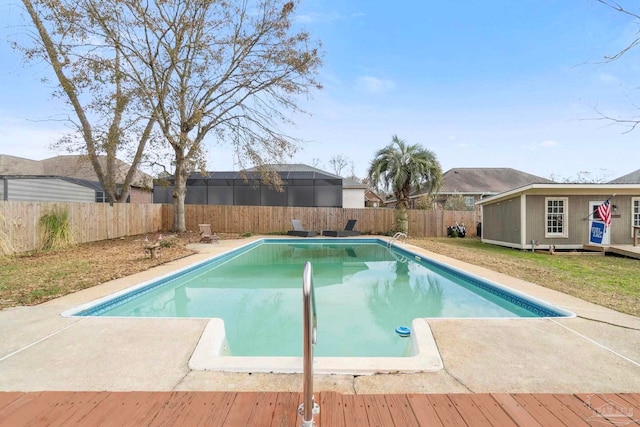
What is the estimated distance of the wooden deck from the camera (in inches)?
73.7

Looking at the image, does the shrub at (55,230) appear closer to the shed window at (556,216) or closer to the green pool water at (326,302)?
the green pool water at (326,302)

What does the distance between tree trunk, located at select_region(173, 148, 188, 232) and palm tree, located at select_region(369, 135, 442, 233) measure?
9.01m

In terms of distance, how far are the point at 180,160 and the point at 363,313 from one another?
11.7 metres

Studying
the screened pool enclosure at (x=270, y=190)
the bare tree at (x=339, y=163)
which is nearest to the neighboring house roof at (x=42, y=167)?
the screened pool enclosure at (x=270, y=190)

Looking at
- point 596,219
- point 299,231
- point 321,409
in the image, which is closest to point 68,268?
point 321,409

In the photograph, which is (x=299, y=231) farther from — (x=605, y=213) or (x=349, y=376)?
(x=349, y=376)

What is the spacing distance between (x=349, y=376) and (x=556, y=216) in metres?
12.3

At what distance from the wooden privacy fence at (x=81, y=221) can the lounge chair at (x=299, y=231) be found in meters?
7.21

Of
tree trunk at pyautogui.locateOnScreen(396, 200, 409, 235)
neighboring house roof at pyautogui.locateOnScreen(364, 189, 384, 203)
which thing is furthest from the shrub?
neighboring house roof at pyautogui.locateOnScreen(364, 189, 384, 203)

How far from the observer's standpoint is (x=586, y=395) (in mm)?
2197

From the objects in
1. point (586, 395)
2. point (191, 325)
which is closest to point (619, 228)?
point (586, 395)

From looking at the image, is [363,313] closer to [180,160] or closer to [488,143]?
[180,160]

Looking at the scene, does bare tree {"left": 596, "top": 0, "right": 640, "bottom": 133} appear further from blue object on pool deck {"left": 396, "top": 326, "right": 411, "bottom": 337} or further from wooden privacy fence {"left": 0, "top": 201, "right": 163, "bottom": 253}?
wooden privacy fence {"left": 0, "top": 201, "right": 163, "bottom": 253}

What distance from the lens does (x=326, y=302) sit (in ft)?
19.2
